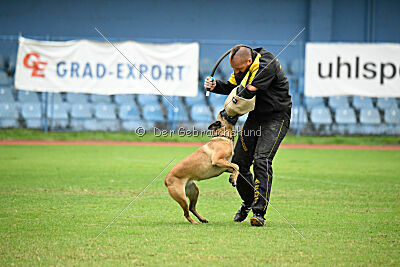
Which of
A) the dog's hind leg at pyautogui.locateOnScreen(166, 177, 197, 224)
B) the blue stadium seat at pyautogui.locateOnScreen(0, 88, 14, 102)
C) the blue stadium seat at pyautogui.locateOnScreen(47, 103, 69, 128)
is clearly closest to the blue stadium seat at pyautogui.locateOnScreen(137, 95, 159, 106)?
the blue stadium seat at pyautogui.locateOnScreen(47, 103, 69, 128)

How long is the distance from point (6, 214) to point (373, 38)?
63.7 feet

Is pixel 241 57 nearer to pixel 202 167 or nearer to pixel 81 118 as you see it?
pixel 202 167

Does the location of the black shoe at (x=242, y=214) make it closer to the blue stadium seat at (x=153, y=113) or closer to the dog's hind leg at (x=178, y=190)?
the dog's hind leg at (x=178, y=190)

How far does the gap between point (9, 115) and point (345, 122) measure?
11.3 meters

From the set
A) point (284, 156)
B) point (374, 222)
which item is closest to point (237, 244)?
point (374, 222)

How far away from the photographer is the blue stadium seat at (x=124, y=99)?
64.7 ft

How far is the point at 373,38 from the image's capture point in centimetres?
2295

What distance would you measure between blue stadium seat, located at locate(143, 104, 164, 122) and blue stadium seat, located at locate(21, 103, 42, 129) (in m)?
3.57

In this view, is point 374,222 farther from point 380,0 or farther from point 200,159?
point 380,0

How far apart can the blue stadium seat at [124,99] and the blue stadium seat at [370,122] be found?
7881 millimetres

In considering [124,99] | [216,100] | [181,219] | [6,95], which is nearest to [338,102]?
[216,100]

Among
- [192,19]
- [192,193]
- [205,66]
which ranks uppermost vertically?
[192,19]

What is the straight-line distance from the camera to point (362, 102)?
19469 millimetres

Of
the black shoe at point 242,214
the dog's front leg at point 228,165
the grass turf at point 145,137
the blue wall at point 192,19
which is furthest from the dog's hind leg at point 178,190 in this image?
the blue wall at point 192,19
